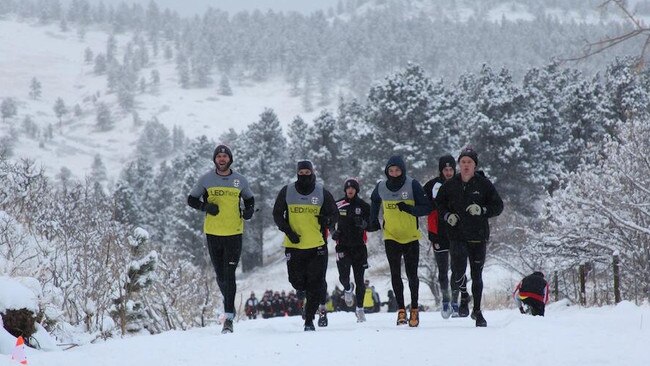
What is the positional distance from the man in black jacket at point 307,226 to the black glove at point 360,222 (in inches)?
45.2

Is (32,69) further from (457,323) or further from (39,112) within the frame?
(457,323)

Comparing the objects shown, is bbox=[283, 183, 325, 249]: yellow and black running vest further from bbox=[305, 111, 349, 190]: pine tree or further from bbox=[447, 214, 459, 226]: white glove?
bbox=[305, 111, 349, 190]: pine tree

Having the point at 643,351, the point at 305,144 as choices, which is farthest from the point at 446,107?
the point at 643,351

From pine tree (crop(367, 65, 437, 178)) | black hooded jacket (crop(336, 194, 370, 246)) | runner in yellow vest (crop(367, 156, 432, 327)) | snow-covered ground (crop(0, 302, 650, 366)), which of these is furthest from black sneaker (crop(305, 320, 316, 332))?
pine tree (crop(367, 65, 437, 178))

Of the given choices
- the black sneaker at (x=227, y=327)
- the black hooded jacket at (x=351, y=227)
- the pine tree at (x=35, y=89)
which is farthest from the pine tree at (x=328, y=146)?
the pine tree at (x=35, y=89)

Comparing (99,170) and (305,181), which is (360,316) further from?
(99,170)

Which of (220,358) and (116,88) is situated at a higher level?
(116,88)

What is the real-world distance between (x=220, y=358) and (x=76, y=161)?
423ft

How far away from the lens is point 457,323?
29.1 ft

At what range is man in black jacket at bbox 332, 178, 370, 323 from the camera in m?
10.2

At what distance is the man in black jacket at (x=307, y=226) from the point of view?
326 inches

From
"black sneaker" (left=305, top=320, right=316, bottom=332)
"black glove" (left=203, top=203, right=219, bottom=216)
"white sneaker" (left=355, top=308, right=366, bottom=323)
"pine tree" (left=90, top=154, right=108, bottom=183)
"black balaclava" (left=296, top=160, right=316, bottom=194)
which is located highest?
"pine tree" (left=90, top=154, right=108, bottom=183)

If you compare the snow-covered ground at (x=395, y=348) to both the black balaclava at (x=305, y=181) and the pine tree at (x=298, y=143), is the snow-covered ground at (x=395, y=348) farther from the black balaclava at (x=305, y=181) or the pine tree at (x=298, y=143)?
the pine tree at (x=298, y=143)

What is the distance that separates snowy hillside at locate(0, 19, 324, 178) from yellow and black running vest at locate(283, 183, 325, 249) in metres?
114
